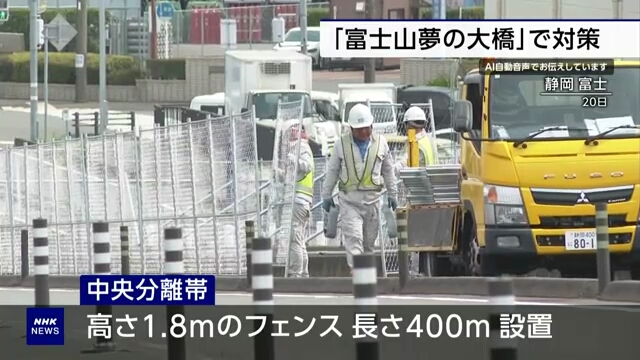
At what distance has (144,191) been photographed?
24453 mm

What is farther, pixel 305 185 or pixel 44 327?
pixel 305 185

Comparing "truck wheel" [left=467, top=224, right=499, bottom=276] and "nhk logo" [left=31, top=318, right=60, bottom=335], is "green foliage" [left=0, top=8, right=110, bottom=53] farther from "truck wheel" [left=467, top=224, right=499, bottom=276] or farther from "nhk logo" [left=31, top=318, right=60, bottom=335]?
"nhk logo" [left=31, top=318, right=60, bottom=335]

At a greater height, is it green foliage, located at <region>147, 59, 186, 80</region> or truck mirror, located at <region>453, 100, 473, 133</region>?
truck mirror, located at <region>453, 100, 473, 133</region>

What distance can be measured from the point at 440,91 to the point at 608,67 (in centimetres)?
3132

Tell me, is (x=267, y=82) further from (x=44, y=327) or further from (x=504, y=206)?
(x=44, y=327)

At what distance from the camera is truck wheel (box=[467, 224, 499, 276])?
58.4 feet

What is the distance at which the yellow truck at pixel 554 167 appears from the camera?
56.9ft

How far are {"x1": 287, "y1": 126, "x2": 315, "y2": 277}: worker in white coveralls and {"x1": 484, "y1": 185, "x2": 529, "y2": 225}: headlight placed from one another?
3744 millimetres

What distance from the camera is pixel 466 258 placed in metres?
19.3

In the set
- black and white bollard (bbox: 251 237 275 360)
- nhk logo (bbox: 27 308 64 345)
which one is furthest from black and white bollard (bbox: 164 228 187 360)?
nhk logo (bbox: 27 308 64 345)

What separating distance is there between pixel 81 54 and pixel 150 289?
50.2m

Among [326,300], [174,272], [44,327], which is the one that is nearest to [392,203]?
[326,300]

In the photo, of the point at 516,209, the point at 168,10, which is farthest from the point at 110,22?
the point at 516,209

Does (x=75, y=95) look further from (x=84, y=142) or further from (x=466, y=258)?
(x=466, y=258)
